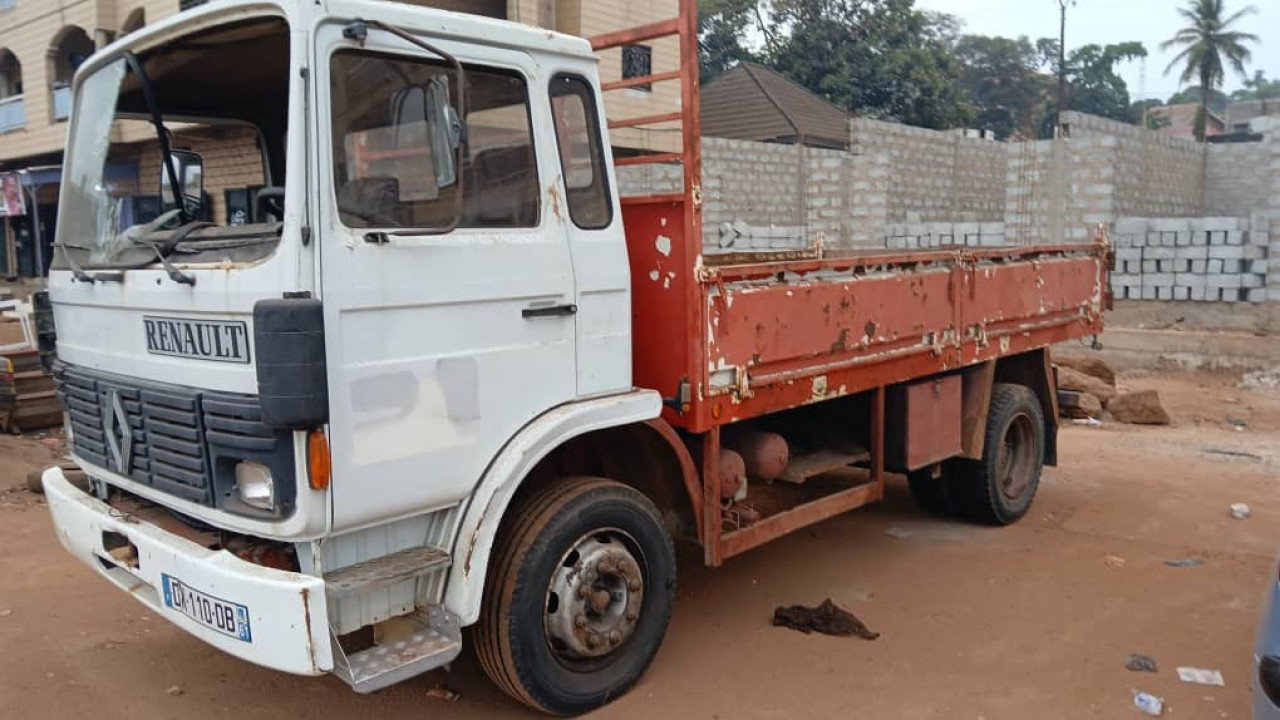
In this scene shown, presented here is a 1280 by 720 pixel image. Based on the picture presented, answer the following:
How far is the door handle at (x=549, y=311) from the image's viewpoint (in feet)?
11.3

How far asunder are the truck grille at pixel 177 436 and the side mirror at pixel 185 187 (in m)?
0.69

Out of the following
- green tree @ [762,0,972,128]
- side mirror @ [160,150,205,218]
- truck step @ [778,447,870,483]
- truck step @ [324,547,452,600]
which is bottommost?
truck step @ [778,447,870,483]

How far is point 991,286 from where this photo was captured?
5805 mm

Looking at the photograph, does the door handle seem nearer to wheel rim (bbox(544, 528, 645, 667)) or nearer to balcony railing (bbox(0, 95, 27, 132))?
wheel rim (bbox(544, 528, 645, 667))

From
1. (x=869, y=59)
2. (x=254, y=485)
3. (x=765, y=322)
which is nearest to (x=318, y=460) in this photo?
(x=254, y=485)

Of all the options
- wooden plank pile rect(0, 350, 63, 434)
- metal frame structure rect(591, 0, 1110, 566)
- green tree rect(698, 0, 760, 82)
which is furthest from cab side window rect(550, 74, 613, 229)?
green tree rect(698, 0, 760, 82)

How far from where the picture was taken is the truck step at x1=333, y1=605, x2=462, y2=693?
297 centimetres

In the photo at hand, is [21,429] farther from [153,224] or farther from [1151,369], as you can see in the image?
[1151,369]

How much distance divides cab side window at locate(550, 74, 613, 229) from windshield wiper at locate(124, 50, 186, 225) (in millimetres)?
1410

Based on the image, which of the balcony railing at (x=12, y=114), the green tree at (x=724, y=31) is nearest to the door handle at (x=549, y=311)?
the balcony railing at (x=12, y=114)

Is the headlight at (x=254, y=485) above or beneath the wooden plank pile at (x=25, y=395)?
above

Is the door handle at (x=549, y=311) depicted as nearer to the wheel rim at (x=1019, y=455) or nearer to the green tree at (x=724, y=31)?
the wheel rim at (x=1019, y=455)

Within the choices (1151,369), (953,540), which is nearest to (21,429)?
(953,540)

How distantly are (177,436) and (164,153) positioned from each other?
126 cm
